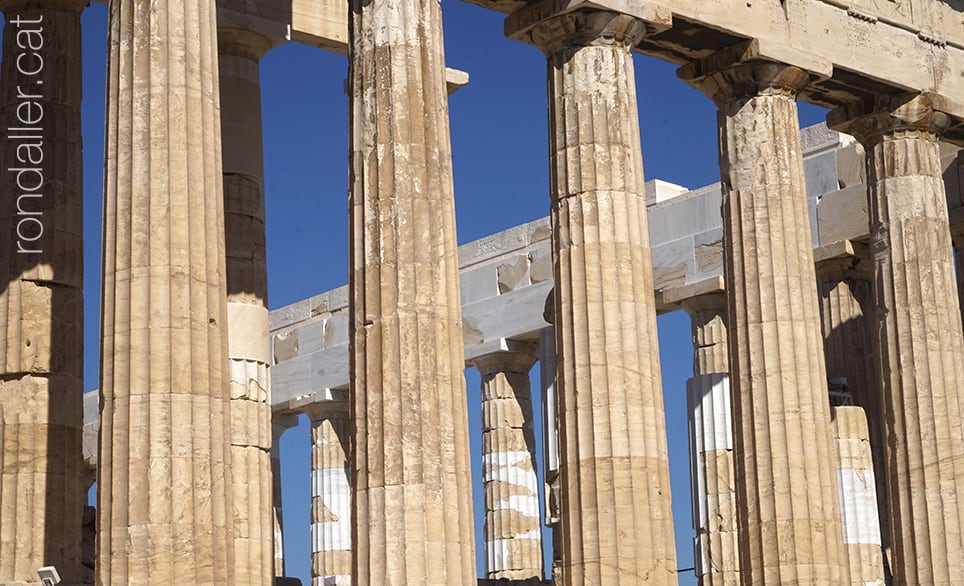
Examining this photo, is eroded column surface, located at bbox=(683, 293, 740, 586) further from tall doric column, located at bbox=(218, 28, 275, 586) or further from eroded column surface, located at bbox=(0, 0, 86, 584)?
eroded column surface, located at bbox=(0, 0, 86, 584)

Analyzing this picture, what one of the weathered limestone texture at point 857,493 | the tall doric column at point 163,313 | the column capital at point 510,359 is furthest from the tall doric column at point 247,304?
the column capital at point 510,359

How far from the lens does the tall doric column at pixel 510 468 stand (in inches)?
1748

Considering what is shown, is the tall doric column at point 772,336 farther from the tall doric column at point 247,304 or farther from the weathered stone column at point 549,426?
the tall doric column at point 247,304

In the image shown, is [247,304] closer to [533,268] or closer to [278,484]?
[533,268]

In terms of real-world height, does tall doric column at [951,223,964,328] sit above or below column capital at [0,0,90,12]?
below

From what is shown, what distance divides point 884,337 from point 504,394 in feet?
46.9

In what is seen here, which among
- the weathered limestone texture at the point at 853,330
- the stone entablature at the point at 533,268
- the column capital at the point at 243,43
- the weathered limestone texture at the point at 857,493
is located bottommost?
the weathered limestone texture at the point at 857,493

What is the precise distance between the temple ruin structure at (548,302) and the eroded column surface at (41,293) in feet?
0.16

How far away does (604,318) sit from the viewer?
26906 mm

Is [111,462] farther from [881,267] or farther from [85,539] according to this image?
[881,267]

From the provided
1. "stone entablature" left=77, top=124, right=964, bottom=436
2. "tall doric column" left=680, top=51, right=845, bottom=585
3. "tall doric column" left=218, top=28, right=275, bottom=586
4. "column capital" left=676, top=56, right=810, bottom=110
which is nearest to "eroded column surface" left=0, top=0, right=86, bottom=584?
"tall doric column" left=218, top=28, right=275, bottom=586

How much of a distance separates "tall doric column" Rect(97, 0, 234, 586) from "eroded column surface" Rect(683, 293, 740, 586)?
58.9ft

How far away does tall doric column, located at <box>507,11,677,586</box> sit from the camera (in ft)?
85.6

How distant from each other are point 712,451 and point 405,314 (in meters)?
17.0
